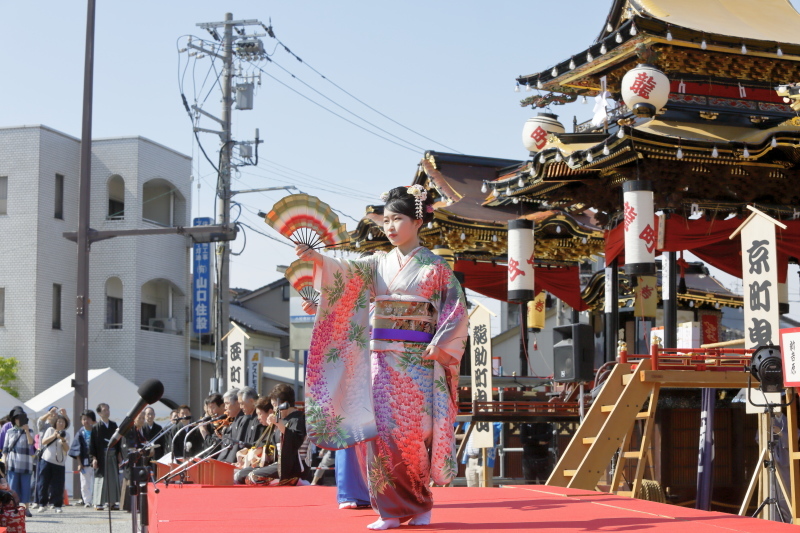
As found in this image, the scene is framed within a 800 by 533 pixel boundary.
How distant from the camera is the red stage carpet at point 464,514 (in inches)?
214

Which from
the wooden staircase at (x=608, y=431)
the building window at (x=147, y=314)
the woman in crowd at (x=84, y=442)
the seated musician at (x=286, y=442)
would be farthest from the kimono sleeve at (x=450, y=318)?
the building window at (x=147, y=314)

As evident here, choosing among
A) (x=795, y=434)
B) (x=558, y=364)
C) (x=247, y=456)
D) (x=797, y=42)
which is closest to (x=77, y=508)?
(x=247, y=456)

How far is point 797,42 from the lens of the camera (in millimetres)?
14219

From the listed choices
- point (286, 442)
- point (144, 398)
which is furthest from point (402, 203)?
point (286, 442)

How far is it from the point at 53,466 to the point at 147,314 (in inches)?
611

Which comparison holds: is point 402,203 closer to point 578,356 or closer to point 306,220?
point 306,220

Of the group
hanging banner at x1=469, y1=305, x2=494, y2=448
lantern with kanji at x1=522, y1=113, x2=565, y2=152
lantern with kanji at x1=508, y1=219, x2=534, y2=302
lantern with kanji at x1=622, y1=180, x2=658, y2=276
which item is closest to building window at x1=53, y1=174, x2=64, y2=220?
lantern with kanji at x1=522, y1=113, x2=565, y2=152

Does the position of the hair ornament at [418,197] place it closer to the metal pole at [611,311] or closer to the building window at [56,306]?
the metal pole at [611,311]

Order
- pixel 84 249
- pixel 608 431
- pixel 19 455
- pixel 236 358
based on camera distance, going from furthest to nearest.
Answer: pixel 236 358, pixel 84 249, pixel 19 455, pixel 608 431

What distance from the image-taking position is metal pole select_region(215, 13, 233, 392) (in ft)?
77.5

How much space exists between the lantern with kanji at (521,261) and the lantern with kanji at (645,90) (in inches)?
115

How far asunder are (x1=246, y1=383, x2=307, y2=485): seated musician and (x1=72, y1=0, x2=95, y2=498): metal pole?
19.7 ft

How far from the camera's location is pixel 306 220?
6.11 metres

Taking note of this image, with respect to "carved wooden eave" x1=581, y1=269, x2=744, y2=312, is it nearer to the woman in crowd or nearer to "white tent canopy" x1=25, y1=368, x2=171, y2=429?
"white tent canopy" x1=25, y1=368, x2=171, y2=429
